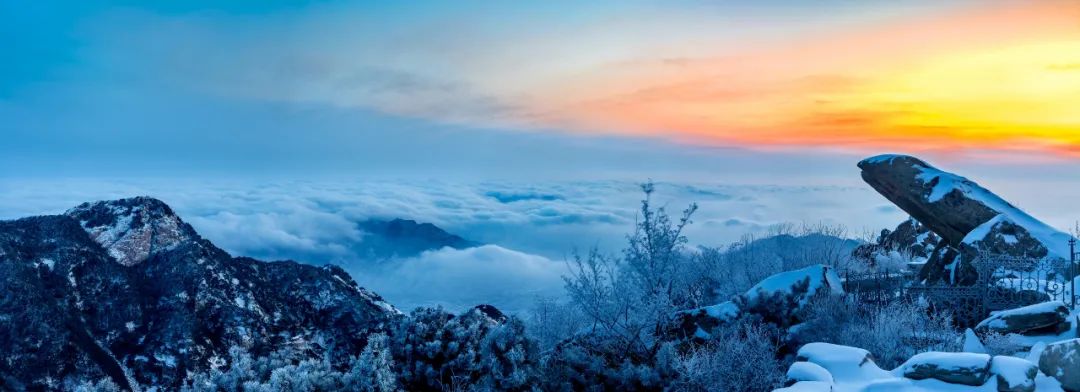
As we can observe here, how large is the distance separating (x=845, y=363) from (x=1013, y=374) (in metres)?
1.82

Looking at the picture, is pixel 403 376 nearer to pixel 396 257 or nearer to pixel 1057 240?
pixel 1057 240

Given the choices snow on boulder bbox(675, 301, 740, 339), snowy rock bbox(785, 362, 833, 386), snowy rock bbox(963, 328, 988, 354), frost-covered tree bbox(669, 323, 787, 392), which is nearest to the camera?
snowy rock bbox(785, 362, 833, 386)

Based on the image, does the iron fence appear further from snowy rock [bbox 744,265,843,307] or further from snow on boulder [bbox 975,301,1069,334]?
snow on boulder [bbox 975,301,1069,334]

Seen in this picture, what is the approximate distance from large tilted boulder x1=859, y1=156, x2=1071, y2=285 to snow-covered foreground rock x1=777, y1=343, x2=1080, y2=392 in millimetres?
11884

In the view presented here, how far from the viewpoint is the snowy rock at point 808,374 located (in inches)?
363

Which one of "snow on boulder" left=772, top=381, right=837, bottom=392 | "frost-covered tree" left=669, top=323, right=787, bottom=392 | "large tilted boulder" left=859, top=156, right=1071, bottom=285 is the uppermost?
"large tilted boulder" left=859, top=156, right=1071, bottom=285

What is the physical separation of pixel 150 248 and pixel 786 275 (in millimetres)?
23016

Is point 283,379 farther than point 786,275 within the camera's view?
No

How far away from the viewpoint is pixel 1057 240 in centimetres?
2111

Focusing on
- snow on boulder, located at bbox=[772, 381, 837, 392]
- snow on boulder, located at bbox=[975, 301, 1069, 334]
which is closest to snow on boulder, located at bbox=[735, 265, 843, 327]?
snow on boulder, located at bbox=[975, 301, 1069, 334]

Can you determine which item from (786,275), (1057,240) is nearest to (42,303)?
(786,275)

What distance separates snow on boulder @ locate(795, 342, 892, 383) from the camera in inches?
383

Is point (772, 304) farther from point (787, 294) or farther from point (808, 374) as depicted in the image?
point (808, 374)

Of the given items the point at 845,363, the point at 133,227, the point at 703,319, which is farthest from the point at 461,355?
the point at 133,227
